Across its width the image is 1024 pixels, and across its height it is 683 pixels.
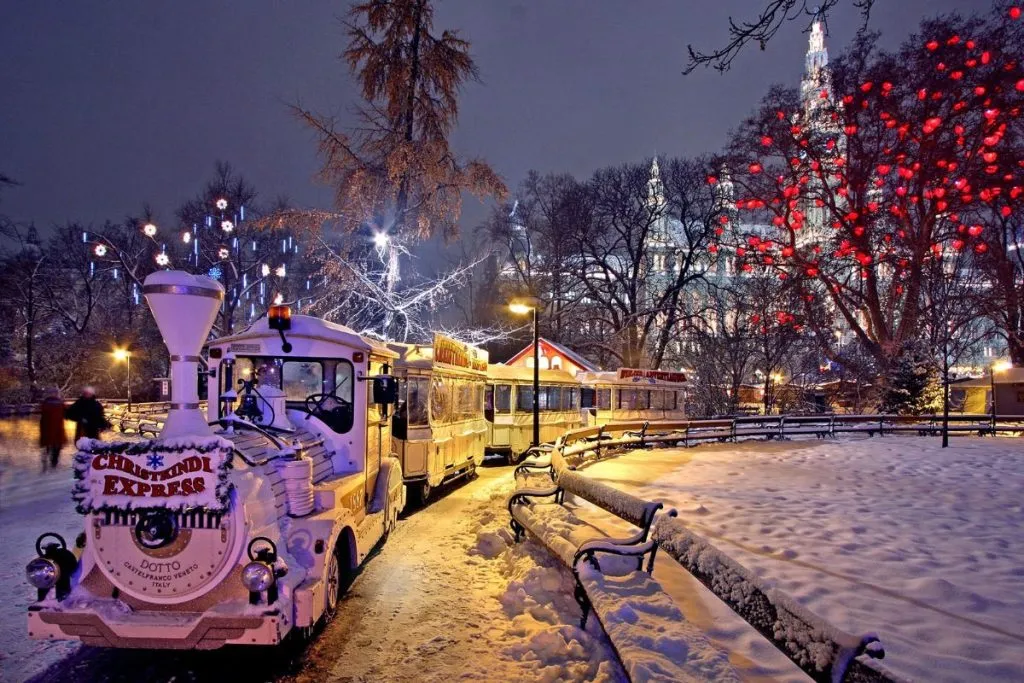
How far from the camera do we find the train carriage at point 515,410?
66.5ft

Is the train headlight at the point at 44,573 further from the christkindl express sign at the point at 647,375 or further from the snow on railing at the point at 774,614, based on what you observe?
the christkindl express sign at the point at 647,375

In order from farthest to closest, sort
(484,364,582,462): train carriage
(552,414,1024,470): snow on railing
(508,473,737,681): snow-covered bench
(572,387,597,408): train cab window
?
(572,387,597,408): train cab window → (552,414,1024,470): snow on railing → (484,364,582,462): train carriage → (508,473,737,681): snow-covered bench

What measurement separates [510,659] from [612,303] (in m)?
38.4

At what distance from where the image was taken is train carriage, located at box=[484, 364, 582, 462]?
66.5 feet

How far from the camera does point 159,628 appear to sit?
4.50 meters

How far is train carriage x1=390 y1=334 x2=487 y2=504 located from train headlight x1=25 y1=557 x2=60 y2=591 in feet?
18.1

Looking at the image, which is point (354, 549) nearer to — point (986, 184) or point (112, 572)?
point (112, 572)

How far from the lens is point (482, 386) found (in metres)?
17.7

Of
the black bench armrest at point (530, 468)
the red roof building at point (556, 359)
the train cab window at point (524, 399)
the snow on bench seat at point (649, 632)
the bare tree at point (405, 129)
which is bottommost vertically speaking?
the black bench armrest at point (530, 468)

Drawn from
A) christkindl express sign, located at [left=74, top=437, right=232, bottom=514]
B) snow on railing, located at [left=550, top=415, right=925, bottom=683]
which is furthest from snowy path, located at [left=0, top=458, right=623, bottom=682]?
christkindl express sign, located at [left=74, top=437, right=232, bottom=514]

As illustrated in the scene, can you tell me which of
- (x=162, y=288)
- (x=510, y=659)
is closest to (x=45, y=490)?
(x=162, y=288)

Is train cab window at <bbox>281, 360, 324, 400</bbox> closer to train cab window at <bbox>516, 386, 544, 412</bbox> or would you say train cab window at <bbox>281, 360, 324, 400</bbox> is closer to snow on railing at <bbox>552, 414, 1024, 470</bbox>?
snow on railing at <bbox>552, 414, 1024, 470</bbox>

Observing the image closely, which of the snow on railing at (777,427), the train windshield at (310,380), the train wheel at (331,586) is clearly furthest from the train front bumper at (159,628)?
the snow on railing at (777,427)

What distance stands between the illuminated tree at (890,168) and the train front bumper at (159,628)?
1071 inches
